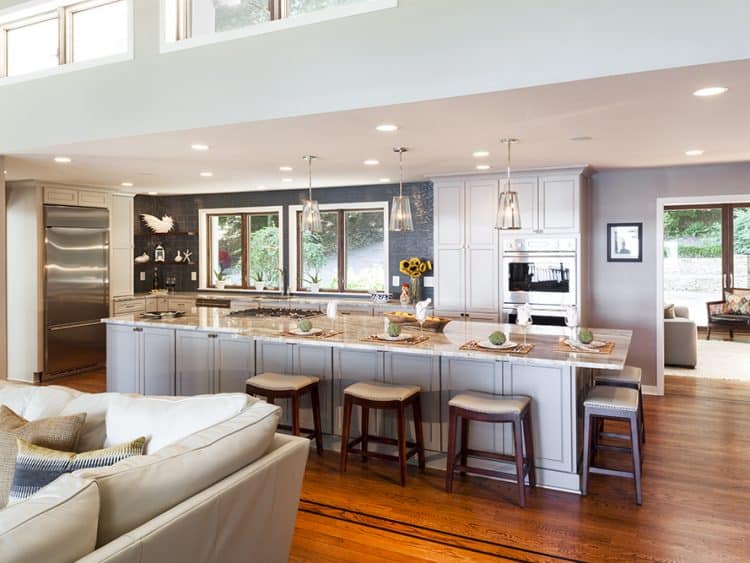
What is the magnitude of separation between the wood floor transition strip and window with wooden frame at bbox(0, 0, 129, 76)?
3.44 m

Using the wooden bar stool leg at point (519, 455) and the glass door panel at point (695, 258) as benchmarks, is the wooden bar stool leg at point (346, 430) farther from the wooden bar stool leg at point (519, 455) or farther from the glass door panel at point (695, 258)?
the glass door panel at point (695, 258)

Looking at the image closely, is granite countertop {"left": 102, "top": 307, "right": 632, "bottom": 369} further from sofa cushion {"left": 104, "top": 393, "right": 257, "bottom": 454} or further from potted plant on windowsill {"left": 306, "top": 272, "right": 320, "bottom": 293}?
potted plant on windowsill {"left": 306, "top": 272, "right": 320, "bottom": 293}

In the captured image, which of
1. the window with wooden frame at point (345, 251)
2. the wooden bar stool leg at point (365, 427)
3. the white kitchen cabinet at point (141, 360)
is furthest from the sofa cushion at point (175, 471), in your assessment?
the window with wooden frame at point (345, 251)

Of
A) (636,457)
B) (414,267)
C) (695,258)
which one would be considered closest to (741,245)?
(695,258)

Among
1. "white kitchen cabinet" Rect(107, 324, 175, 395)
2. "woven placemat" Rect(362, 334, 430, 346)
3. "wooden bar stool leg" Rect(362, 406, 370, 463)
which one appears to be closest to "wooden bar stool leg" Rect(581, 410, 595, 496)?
"woven placemat" Rect(362, 334, 430, 346)

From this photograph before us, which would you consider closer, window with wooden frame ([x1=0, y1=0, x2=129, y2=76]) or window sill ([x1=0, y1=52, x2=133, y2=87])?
window sill ([x1=0, y1=52, x2=133, y2=87])

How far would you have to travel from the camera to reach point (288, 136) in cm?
403

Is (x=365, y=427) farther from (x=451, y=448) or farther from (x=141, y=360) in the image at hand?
(x=141, y=360)

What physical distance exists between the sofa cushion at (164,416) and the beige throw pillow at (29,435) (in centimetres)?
14

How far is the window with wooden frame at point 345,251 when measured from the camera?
735 centimetres

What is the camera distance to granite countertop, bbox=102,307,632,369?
3.46 m

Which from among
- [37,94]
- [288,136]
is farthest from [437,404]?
[37,94]

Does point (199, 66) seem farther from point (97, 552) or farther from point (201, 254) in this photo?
point (201, 254)

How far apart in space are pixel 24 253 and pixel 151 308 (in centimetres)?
179
